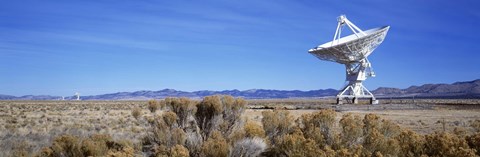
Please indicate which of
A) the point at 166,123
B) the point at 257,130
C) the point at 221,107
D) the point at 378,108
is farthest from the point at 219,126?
the point at 378,108

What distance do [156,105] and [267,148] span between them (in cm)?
555

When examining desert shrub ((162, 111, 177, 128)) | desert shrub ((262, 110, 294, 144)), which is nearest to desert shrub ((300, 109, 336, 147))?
desert shrub ((262, 110, 294, 144))

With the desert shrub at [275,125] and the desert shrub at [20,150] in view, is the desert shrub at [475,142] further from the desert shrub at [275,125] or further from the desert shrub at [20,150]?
the desert shrub at [20,150]

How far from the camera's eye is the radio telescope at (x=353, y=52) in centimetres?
4290

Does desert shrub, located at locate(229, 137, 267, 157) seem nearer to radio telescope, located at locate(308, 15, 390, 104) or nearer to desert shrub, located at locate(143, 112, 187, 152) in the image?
desert shrub, located at locate(143, 112, 187, 152)

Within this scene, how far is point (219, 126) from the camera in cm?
1280

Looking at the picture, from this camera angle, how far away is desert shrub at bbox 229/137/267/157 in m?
9.38

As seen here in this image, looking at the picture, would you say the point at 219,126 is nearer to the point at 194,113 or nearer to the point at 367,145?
the point at 194,113

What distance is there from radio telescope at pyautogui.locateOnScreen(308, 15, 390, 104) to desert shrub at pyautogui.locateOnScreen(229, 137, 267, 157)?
3404 centimetres

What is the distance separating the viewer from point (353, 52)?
45.1 meters

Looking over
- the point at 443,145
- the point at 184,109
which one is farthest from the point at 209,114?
the point at 443,145

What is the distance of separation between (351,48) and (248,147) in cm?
3656

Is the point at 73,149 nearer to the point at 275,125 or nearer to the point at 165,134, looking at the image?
the point at 165,134

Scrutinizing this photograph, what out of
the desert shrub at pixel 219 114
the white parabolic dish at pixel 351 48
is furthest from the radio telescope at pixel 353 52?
the desert shrub at pixel 219 114
